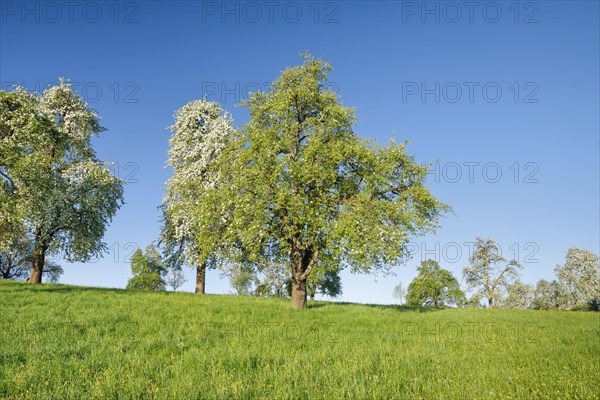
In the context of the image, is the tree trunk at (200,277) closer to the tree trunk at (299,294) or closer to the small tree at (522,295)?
the tree trunk at (299,294)

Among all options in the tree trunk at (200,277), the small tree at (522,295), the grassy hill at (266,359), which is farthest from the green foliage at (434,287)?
the grassy hill at (266,359)

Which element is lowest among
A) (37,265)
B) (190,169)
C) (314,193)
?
(37,265)

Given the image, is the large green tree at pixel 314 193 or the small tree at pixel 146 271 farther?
the small tree at pixel 146 271

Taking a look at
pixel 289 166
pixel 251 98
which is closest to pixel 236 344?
pixel 289 166

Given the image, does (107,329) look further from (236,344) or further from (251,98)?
(251,98)

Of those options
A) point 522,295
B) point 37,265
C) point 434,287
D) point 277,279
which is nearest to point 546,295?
point 522,295

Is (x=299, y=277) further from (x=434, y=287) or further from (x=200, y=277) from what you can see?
(x=434, y=287)

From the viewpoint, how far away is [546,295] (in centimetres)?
8462

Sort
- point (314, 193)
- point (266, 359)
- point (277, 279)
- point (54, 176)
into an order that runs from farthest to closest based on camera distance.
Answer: point (277, 279), point (54, 176), point (314, 193), point (266, 359)

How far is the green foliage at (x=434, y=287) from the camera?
258 feet

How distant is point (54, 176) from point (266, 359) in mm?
30323

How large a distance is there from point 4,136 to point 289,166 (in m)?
21.3

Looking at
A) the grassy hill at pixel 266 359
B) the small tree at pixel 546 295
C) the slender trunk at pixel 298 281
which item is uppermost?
the slender trunk at pixel 298 281

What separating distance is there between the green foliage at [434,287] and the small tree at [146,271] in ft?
164
